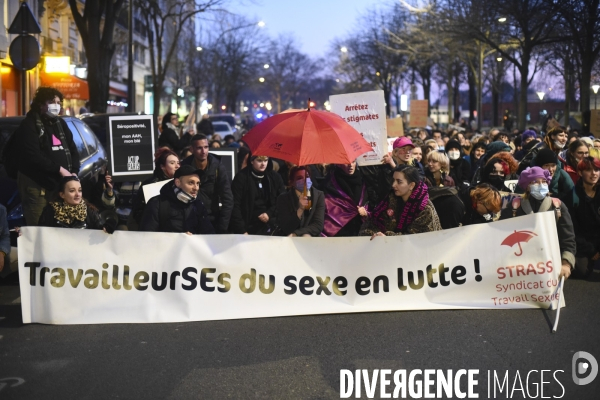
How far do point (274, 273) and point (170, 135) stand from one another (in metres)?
9.67

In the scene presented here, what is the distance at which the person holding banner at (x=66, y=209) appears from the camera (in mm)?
8211

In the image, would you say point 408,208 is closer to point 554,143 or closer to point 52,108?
point 52,108

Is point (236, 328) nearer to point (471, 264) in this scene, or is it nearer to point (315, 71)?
point (471, 264)

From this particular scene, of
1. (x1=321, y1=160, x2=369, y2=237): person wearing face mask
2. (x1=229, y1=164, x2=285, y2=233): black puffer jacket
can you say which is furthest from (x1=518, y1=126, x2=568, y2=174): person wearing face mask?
(x1=229, y1=164, x2=285, y2=233): black puffer jacket

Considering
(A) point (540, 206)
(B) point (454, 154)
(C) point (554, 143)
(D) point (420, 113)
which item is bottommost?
(A) point (540, 206)

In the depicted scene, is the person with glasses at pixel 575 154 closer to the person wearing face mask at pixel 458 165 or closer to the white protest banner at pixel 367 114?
the person wearing face mask at pixel 458 165

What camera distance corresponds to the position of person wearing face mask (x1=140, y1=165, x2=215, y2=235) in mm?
8344

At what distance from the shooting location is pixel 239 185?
1008 cm

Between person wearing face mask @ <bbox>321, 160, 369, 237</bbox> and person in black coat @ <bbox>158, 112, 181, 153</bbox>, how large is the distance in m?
8.03

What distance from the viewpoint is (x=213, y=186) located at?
10094 millimetres

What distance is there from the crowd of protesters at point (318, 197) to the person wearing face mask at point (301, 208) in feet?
0.03

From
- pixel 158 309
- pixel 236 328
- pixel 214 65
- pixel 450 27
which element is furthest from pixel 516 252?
pixel 214 65

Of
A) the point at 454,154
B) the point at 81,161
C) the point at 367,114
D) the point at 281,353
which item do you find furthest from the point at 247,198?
the point at 454,154

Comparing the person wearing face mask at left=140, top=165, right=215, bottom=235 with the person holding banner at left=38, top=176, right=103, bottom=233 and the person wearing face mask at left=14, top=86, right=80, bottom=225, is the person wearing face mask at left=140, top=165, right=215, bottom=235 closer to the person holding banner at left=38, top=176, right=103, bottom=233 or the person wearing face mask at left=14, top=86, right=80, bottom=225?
the person holding banner at left=38, top=176, right=103, bottom=233
